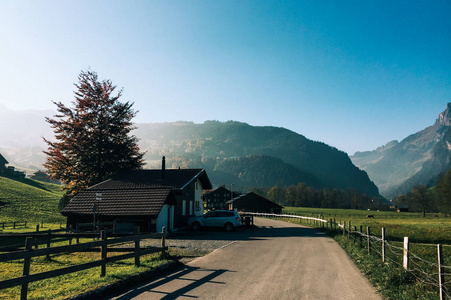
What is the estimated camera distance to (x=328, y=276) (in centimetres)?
1093

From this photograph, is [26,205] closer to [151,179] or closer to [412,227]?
[151,179]

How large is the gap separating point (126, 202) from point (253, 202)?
61748mm

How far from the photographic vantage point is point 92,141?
38906mm

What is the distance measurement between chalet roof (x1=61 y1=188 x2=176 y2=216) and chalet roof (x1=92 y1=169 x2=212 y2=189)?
173cm

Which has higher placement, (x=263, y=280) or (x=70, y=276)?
(x=263, y=280)

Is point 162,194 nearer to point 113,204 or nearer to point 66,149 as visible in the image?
point 113,204

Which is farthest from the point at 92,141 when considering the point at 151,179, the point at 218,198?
the point at 218,198

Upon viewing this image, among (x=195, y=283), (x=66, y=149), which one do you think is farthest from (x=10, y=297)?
(x=66, y=149)

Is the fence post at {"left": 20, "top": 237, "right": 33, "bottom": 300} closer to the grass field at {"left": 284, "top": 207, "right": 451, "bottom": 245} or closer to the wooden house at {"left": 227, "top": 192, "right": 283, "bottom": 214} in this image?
the grass field at {"left": 284, "top": 207, "right": 451, "bottom": 245}

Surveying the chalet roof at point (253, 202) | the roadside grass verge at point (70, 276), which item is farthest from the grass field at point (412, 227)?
the roadside grass verge at point (70, 276)

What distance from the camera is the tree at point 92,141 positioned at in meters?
38.2

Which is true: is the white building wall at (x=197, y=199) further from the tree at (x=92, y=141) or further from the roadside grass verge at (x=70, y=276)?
the roadside grass verge at (x=70, y=276)

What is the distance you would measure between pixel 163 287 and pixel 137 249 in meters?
2.80

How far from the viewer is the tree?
38.2 metres
